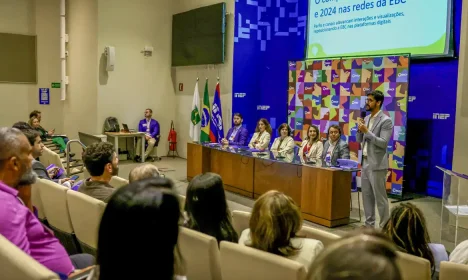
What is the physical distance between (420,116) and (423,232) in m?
5.27

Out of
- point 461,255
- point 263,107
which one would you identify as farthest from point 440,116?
point 461,255

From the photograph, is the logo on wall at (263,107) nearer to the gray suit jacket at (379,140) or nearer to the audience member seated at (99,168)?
the gray suit jacket at (379,140)

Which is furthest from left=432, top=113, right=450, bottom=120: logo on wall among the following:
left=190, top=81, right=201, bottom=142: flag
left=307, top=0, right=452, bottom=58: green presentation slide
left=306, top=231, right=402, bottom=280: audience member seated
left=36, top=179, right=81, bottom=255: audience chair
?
left=306, top=231, right=402, bottom=280: audience member seated

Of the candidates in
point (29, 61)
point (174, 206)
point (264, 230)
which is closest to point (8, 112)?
point (29, 61)

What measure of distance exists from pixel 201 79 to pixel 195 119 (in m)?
0.97

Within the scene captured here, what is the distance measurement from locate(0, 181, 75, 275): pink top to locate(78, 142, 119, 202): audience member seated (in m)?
0.98

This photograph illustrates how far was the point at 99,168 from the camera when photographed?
3264 mm

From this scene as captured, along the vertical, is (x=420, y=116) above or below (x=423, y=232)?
above

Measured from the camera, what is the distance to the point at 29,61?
1013 centimetres

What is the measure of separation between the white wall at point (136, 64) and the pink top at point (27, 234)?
314 inches

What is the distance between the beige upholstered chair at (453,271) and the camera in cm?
189

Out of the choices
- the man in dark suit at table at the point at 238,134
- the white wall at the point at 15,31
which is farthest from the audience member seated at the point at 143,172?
the white wall at the point at 15,31

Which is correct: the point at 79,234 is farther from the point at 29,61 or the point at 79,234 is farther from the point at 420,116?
the point at 29,61

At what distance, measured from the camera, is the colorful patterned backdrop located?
22.1 ft
